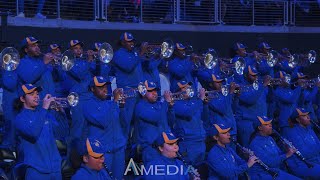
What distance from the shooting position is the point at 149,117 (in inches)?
423

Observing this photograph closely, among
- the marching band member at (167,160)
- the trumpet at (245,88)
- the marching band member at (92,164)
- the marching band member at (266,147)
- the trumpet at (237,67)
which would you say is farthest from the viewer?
the trumpet at (237,67)

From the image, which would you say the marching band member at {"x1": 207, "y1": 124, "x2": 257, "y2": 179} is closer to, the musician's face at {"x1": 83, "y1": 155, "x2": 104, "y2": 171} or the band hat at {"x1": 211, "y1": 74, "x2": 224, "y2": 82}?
the band hat at {"x1": 211, "y1": 74, "x2": 224, "y2": 82}

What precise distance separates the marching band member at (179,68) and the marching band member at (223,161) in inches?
78.8

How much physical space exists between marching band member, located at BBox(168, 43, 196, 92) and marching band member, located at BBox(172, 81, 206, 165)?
0.48 metres

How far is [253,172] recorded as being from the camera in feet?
35.2

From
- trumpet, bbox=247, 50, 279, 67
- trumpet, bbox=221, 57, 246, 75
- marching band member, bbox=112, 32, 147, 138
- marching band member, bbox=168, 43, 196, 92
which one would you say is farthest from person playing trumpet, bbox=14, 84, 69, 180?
trumpet, bbox=247, 50, 279, 67

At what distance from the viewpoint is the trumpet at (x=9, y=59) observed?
10188mm

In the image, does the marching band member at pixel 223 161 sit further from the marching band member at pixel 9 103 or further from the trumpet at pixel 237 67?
the trumpet at pixel 237 67

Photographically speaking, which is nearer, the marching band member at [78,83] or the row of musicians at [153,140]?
the row of musicians at [153,140]

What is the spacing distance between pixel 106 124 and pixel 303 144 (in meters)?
3.54

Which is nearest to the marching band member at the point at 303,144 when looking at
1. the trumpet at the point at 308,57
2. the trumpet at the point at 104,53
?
the trumpet at the point at 308,57

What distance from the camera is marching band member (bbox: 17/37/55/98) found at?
10516 millimetres

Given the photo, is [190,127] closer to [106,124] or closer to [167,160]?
[106,124]

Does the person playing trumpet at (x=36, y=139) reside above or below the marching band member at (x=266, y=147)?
above
